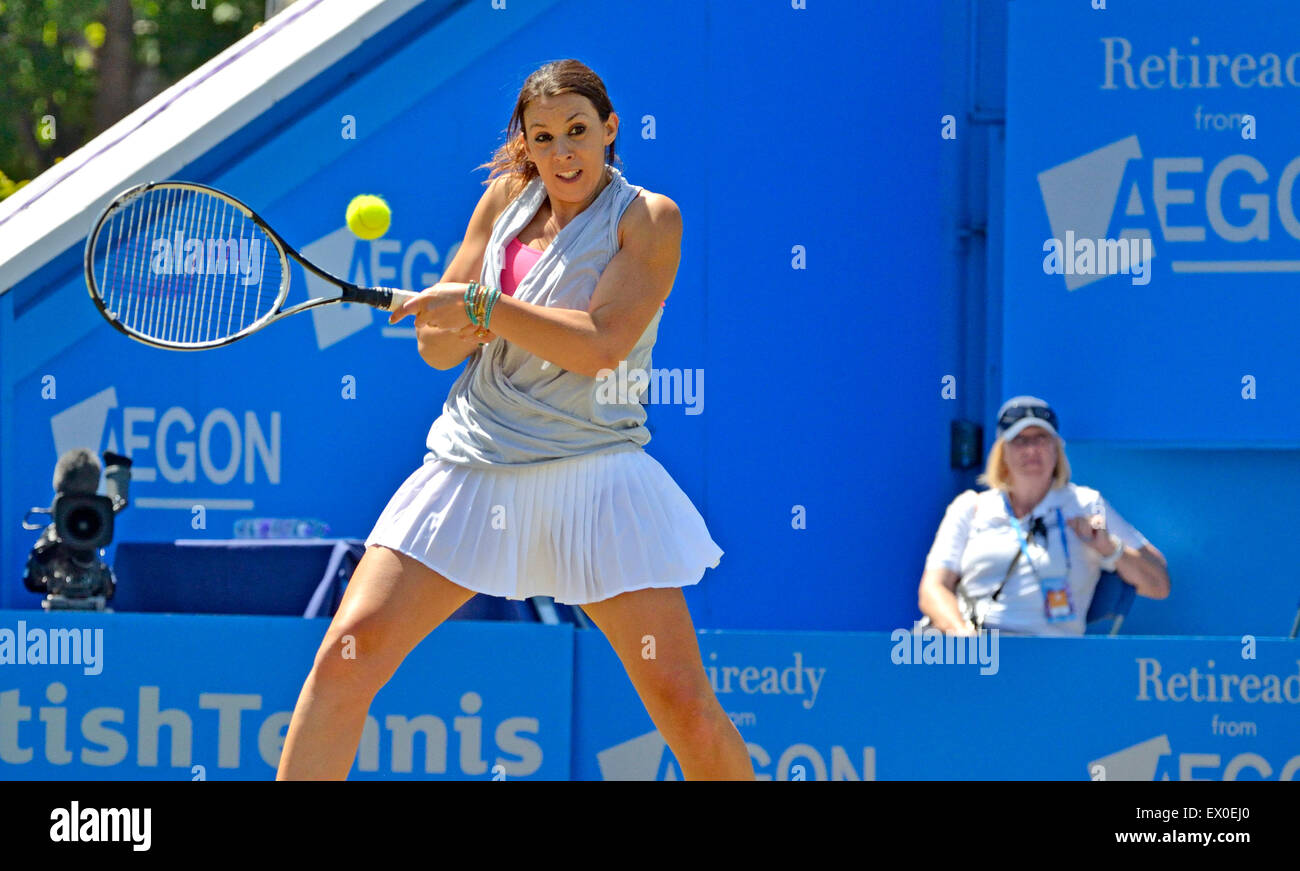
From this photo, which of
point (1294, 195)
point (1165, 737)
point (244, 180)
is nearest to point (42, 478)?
point (244, 180)

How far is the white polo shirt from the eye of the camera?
5.24 metres

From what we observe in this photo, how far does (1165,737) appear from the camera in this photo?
4.40 meters

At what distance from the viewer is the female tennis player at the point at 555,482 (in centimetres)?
303

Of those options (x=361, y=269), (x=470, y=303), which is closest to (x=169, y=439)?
(x=361, y=269)

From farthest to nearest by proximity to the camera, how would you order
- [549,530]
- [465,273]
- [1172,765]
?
[1172,765] < [465,273] < [549,530]

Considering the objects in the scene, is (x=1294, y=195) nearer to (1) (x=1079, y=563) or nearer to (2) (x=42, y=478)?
(1) (x=1079, y=563)

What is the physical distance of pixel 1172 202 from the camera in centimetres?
566

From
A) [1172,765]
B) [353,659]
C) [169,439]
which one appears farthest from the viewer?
[169,439]

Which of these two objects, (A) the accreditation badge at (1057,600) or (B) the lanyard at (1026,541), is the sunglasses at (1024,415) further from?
(A) the accreditation badge at (1057,600)

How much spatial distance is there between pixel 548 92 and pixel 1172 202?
3.22m

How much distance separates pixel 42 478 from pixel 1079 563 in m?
3.67
